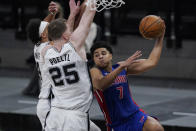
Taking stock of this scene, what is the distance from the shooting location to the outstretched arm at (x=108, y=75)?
662 cm

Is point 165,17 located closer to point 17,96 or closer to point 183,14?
point 183,14

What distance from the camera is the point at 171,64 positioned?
15.2 m

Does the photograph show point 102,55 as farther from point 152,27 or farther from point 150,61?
point 152,27

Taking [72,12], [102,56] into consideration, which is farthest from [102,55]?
[72,12]

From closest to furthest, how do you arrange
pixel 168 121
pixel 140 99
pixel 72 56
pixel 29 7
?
pixel 72 56
pixel 168 121
pixel 140 99
pixel 29 7

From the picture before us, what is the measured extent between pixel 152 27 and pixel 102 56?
717 millimetres

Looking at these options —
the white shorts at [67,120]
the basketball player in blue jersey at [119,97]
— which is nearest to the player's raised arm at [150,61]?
the basketball player in blue jersey at [119,97]

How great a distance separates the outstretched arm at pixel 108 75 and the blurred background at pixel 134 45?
497 cm

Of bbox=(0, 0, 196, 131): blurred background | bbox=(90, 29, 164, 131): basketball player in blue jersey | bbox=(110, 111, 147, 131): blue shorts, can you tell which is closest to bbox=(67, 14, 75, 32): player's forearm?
bbox=(90, 29, 164, 131): basketball player in blue jersey

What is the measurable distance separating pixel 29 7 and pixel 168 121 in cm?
764

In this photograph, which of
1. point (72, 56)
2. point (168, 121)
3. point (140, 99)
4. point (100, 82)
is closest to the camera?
point (72, 56)

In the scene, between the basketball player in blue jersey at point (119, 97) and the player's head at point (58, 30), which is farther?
the basketball player in blue jersey at point (119, 97)

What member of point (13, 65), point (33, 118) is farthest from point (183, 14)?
point (33, 118)

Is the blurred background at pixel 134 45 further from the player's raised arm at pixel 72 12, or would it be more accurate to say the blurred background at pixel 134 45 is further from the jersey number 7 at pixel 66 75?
the jersey number 7 at pixel 66 75
